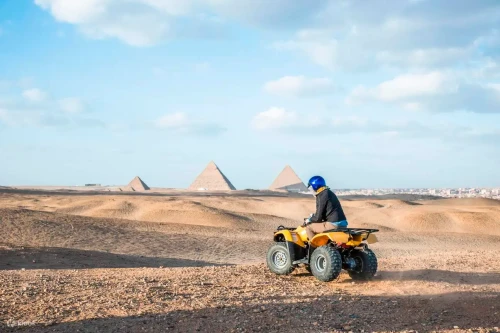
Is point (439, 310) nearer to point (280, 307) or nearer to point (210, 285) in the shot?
point (280, 307)

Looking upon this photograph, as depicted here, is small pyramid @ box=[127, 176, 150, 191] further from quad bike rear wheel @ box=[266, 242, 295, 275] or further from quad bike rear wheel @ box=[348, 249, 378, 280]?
quad bike rear wheel @ box=[348, 249, 378, 280]

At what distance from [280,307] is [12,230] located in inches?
619

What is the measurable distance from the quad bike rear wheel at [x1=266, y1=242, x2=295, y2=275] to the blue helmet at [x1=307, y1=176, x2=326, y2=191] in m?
1.24

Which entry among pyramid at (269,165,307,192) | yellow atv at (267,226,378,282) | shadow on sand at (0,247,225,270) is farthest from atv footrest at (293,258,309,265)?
pyramid at (269,165,307,192)

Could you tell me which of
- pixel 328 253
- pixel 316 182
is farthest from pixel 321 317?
pixel 316 182

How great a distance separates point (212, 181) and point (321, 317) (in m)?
92.8

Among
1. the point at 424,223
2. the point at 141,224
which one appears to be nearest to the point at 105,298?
the point at 141,224

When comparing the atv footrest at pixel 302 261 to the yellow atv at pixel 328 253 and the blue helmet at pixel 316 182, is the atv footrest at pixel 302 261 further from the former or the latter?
the blue helmet at pixel 316 182

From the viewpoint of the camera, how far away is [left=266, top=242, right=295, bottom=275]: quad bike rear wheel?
9784mm

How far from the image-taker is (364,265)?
9164mm

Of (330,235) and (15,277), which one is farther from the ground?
(330,235)

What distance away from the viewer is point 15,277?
9.74m

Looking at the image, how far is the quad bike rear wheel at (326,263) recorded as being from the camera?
8.74 meters

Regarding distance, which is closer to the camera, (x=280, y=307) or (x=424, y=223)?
(x=280, y=307)
